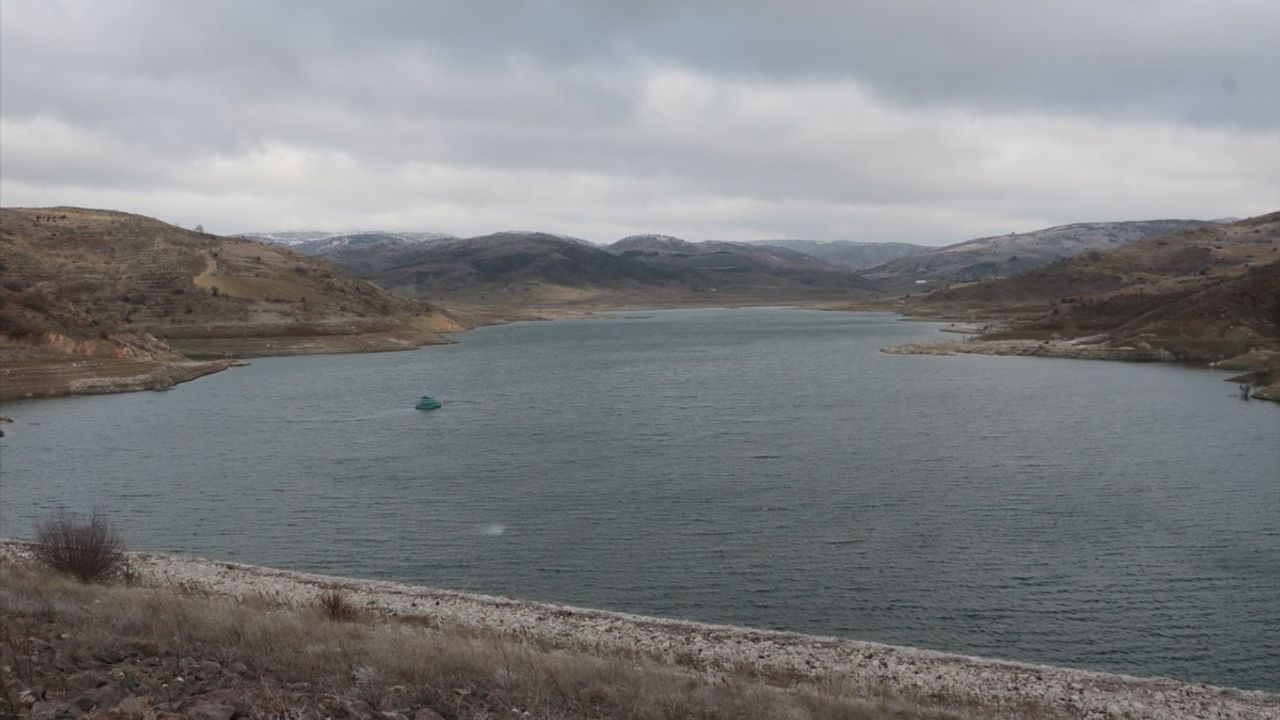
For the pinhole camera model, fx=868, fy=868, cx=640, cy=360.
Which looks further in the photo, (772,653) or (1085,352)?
(1085,352)

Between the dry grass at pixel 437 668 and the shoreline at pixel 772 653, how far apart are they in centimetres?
187

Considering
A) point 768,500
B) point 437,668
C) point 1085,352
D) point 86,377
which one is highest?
point 1085,352

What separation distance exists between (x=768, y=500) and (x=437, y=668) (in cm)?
2265

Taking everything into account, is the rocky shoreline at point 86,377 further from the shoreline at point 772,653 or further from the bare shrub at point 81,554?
the bare shrub at point 81,554

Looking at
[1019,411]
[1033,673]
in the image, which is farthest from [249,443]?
[1019,411]

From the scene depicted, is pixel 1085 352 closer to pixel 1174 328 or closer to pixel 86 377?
A: pixel 1174 328

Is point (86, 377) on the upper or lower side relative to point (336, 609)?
upper

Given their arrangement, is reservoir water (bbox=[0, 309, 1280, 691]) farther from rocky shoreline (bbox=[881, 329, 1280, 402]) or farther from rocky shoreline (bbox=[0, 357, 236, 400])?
rocky shoreline (bbox=[881, 329, 1280, 402])

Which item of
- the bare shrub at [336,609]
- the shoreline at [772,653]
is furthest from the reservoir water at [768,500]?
the bare shrub at [336,609]

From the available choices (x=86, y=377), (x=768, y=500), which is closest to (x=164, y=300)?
(x=86, y=377)

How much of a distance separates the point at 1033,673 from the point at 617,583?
1201 cm

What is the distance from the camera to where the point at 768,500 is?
117 ft

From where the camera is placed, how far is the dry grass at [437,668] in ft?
44.2

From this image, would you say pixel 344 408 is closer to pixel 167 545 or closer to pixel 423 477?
pixel 423 477
